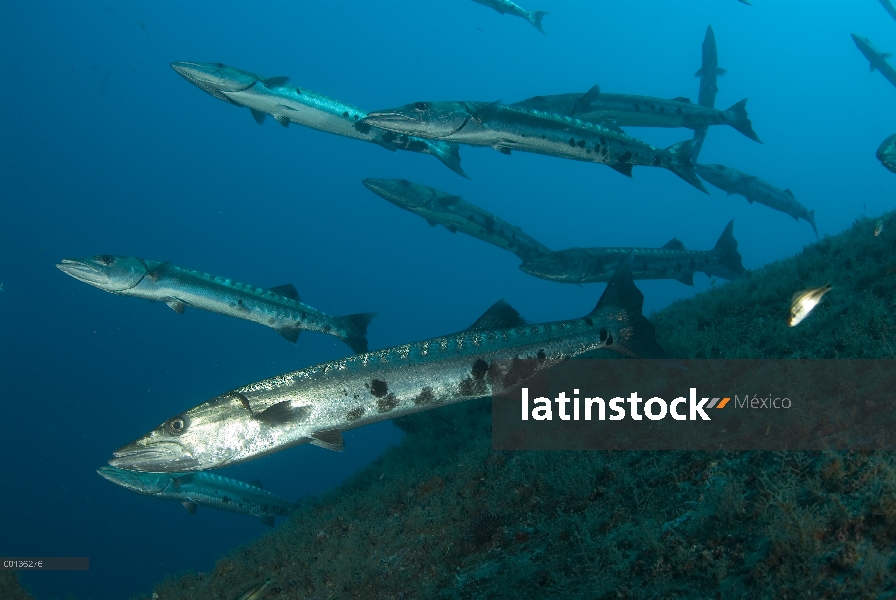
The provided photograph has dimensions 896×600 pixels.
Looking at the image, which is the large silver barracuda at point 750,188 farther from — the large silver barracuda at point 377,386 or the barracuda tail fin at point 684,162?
the large silver barracuda at point 377,386

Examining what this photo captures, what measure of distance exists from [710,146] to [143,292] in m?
182

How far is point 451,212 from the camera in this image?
13.0 meters

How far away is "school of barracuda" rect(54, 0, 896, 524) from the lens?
472 cm

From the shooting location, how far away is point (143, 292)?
8.87 metres

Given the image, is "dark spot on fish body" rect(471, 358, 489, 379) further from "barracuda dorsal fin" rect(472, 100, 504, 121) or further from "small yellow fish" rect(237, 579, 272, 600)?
"barracuda dorsal fin" rect(472, 100, 504, 121)

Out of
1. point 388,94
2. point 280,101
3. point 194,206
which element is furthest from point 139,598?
A: point 388,94

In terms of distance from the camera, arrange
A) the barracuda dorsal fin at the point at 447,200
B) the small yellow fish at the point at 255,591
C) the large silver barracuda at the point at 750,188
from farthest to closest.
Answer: the large silver barracuda at the point at 750,188, the barracuda dorsal fin at the point at 447,200, the small yellow fish at the point at 255,591

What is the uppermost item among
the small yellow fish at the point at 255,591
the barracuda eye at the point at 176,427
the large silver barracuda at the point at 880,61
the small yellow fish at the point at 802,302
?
the large silver barracuda at the point at 880,61

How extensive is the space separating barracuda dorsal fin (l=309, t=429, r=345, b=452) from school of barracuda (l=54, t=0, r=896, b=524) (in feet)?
0.06

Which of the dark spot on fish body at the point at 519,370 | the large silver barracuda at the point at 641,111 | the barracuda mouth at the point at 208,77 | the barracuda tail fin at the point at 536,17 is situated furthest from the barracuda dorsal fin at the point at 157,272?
the barracuda tail fin at the point at 536,17

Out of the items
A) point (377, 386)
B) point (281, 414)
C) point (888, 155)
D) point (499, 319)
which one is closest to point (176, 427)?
point (281, 414)

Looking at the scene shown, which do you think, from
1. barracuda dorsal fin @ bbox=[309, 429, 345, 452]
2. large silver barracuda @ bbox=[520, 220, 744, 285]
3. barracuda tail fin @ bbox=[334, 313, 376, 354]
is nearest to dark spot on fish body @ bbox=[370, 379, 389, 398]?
barracuda dorsal fin @ bbox=[309, 429, 345, 452]

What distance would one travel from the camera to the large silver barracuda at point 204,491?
10.0 meters

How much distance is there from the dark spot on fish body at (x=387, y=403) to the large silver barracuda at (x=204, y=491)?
754cm
